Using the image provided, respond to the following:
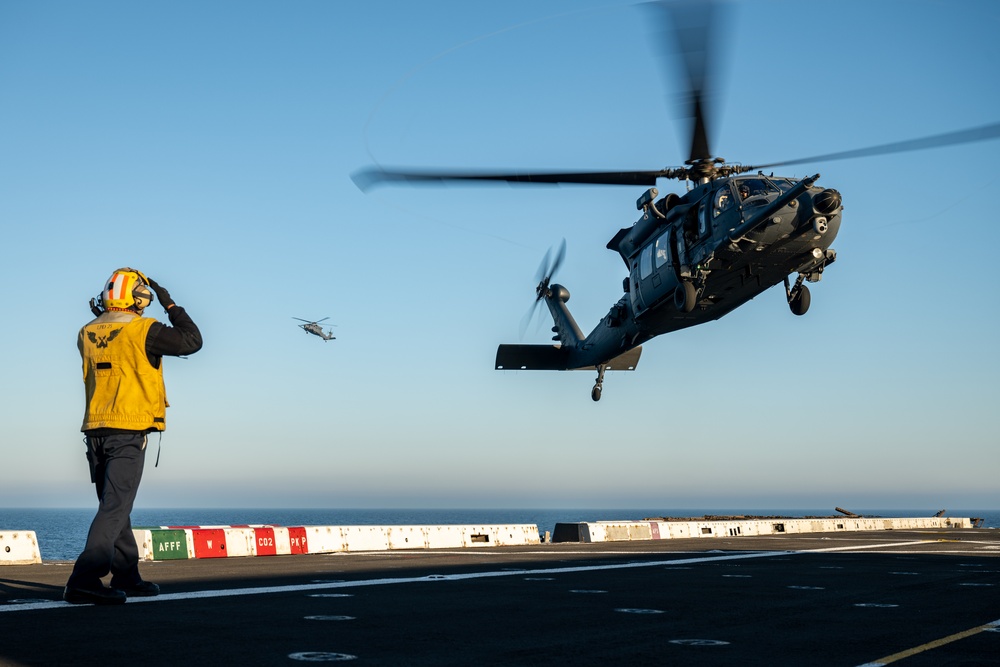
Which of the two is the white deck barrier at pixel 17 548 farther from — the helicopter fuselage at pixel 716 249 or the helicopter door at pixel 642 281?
the helicopter door at pixel 642 281

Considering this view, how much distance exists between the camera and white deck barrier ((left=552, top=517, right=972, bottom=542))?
28734 mm

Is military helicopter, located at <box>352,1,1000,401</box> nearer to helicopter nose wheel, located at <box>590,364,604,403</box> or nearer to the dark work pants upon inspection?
helicopter nose wheel, located at <box>590,364,604,403</box>

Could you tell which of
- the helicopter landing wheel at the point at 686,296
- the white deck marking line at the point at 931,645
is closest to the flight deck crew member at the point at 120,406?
the white deck marking line at the point at 931,645

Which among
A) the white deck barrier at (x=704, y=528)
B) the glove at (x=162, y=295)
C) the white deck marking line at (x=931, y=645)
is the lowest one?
the white deck barrier at (x=704, y=528)

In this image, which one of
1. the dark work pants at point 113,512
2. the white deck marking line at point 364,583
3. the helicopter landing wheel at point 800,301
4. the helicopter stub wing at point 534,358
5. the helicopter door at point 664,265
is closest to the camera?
the dark work pants at point 113,512

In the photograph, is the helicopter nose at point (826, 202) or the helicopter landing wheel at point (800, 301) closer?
the helicopter nose at point (826, 202)

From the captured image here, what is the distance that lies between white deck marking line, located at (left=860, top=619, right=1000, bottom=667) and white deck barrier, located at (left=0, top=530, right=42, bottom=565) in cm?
1368

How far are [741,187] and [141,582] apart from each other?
57.0 feet

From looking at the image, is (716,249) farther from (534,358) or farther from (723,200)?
(534,358)

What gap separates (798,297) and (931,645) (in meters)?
18.0

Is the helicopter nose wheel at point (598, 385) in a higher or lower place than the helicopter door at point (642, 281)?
lower

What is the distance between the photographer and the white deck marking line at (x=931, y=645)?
6.08m

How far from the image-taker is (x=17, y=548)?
51.4ft

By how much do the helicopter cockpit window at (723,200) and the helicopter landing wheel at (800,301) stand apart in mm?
3225
